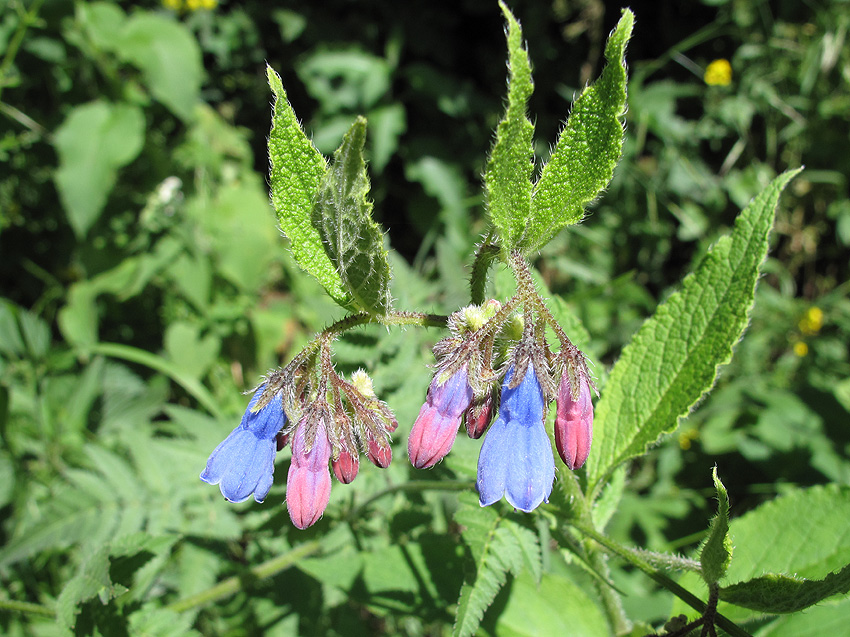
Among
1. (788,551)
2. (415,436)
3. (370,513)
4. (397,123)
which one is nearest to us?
(415,436)

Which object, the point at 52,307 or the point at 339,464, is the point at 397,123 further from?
the point at 339,464

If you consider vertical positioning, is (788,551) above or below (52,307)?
below

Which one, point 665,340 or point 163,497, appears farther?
point 163,497

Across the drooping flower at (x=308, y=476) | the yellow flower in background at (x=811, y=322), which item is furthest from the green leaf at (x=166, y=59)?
the yellow flower in background at (x=811, y=322)

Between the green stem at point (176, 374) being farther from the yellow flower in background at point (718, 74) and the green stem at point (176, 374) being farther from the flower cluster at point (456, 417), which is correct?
the yellow flower in background at point (718, 74)

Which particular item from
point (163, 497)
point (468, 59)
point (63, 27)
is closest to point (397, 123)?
point (468, 59)

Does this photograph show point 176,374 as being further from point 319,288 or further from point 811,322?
point 811,322
